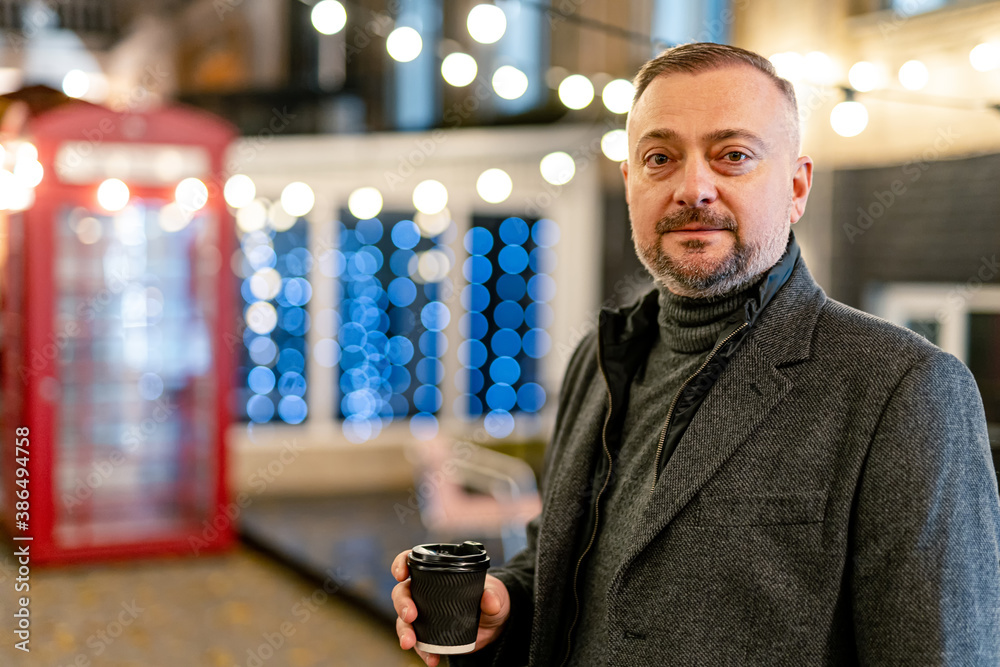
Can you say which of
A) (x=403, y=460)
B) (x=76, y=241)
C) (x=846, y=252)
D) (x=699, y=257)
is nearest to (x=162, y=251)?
(x=76, y=241)

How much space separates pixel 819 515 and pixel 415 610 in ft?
1.94

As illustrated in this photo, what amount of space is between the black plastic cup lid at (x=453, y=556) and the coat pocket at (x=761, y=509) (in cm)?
32

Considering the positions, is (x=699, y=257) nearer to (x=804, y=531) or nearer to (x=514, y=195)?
(x=804, y=531)

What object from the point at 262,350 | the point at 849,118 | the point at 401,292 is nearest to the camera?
the point at 849,118

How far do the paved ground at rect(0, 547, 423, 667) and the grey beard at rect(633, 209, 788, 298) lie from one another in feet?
11.1

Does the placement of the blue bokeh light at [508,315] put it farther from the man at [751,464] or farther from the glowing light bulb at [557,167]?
the man at [751,464]

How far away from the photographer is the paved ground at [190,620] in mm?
4352

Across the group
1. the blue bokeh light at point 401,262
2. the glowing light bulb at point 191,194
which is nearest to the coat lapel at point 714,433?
the glowing light bulb at point 191,194

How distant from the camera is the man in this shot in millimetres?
1147

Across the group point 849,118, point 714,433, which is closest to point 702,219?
point 714,433

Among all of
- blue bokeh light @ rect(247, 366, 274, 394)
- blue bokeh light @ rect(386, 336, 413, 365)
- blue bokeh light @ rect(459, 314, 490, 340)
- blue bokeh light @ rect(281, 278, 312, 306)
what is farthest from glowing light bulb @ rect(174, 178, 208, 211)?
blue bokeh light @ rect(459, 314, 490, 340)

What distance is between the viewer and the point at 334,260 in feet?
26.3

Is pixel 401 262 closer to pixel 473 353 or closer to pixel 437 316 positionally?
pixel 437 316

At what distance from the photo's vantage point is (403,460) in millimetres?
8234
